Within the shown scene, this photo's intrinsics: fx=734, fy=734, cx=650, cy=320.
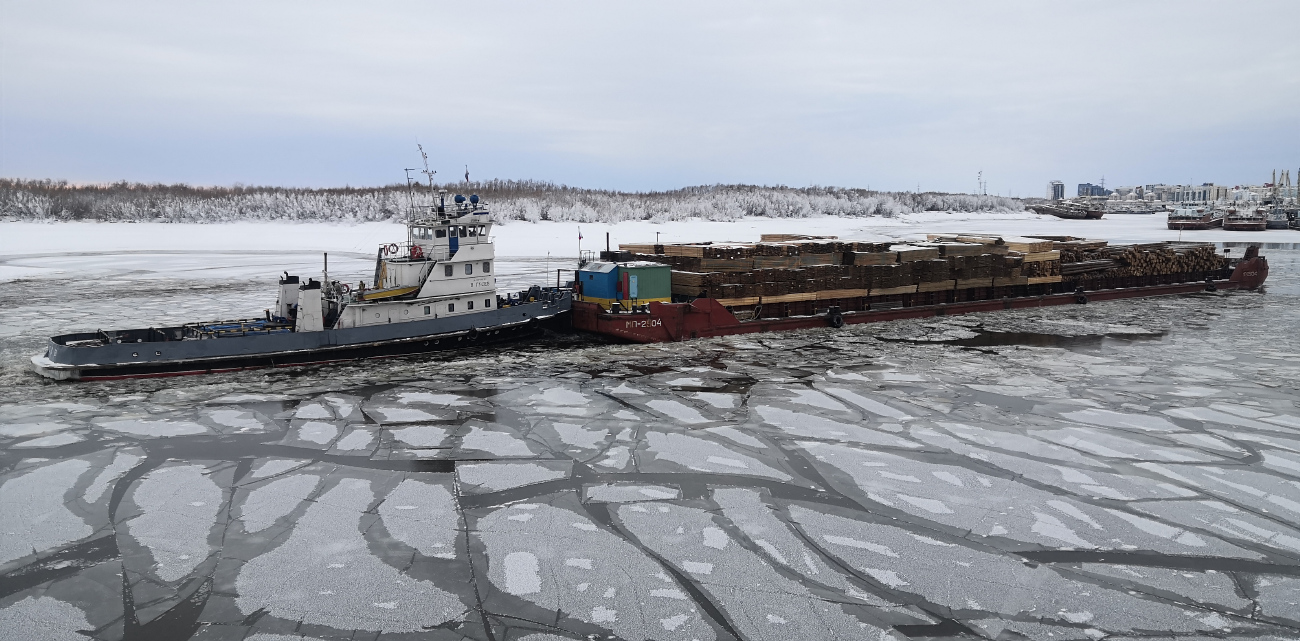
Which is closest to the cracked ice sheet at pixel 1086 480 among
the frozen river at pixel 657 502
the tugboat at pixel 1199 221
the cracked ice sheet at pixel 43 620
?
the frozen river at pixel 657 502

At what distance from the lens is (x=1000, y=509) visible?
10.9 metres

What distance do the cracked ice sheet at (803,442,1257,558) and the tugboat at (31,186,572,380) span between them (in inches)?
546

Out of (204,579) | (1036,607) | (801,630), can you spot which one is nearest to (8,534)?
(204,579)

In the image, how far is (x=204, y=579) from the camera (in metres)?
8.80

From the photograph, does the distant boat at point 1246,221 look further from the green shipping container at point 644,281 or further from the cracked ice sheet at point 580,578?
the cracked ice sheet at point 580,578

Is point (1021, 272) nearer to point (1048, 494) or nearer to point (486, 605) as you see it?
point (1048, 494)

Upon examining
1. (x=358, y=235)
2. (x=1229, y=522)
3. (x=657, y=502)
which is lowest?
(x=1229, y=522)

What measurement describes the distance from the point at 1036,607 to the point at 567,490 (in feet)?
21.5

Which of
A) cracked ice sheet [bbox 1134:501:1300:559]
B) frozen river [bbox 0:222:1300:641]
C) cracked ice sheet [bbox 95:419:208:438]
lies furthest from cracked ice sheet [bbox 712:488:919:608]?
cracked ice sheet [bbox 95:419:208:438]

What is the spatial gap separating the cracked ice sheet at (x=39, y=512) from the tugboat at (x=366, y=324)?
734 cm

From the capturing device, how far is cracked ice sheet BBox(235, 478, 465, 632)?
802 centimetres

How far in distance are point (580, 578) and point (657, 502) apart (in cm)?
246

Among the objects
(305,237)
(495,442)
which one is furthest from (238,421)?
(305,237)

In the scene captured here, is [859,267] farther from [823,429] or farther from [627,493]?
[627,493]
